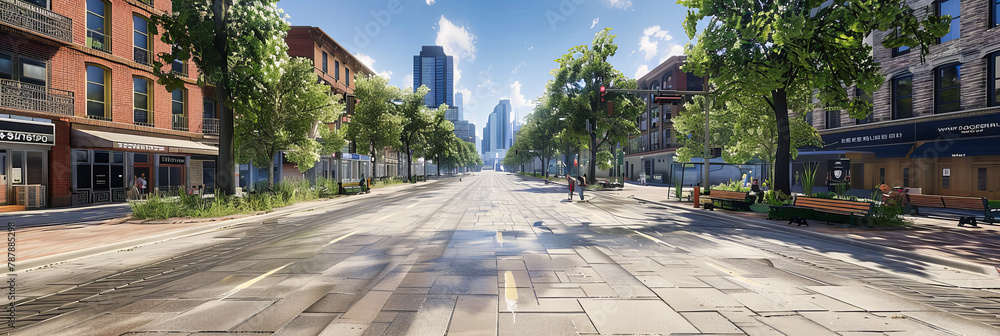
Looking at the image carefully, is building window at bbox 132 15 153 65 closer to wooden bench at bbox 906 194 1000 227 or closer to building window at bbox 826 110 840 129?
wooden bench at bbox 906 194 1000 227

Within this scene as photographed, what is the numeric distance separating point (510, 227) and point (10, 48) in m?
21.5

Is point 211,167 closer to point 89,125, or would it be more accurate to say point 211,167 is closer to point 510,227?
point 89,125

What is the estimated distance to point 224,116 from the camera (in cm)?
1347

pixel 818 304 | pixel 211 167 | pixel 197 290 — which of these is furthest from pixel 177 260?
pixel 211 167

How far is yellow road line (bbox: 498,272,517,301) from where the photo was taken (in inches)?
179

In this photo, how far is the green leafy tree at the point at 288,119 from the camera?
17.4m

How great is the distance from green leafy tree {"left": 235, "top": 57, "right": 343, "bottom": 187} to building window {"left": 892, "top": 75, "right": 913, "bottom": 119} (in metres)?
32.7

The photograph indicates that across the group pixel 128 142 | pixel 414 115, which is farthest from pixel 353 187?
pixel 414 115

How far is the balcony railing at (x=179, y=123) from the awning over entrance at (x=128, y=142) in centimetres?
141

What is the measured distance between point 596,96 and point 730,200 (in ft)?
64.4

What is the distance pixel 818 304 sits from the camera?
4316 mm

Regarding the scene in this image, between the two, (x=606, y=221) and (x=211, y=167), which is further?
(x=211, y=167)

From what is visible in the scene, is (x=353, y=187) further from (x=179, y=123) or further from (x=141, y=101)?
(x=141, y=101)

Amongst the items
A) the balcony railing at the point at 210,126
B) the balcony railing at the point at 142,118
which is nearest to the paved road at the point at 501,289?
the balcony railing at the point at 142,118
